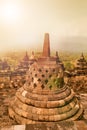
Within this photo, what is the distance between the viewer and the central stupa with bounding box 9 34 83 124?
6668mm

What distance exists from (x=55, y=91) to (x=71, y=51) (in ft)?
25.1

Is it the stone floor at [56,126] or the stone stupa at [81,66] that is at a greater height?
the stone stupa at [81,66]

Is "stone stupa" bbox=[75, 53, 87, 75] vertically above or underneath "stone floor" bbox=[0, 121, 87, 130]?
above

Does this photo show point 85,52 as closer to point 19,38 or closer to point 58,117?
point 19,38

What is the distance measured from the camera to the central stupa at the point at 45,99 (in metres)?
6.67

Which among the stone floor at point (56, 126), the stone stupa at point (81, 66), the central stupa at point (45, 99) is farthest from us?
the stone stupa at point (81, 66)

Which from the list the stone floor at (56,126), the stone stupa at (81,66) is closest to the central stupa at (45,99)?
the stone floor at (56,126)

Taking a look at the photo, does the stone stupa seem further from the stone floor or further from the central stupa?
the stone floor

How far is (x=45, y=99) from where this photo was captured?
6.88m

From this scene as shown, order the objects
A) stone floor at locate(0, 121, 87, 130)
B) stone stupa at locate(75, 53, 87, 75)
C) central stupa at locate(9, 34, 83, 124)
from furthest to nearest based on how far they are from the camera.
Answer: stone stupa at locate(75, 53, 87, 75)
central stupa at locate(9, 34, 83, 124)
stone floor at locate(0, 121, 87, 130)

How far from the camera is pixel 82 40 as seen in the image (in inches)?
541

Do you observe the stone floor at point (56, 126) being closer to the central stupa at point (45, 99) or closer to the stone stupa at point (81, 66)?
the central stupa at point (45, 99)

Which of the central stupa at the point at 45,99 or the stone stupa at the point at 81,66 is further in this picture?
the stone stupa at the point at 81,66

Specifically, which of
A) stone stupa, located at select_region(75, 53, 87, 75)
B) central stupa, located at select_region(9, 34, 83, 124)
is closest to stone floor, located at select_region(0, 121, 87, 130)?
central stupa, located at select_region(9, 34, 83, 124)
